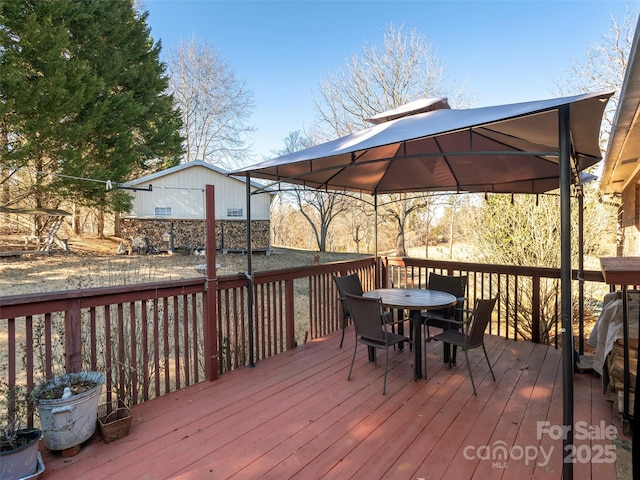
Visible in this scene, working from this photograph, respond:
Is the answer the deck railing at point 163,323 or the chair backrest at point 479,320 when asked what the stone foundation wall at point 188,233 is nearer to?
the deck railing at point 163,323

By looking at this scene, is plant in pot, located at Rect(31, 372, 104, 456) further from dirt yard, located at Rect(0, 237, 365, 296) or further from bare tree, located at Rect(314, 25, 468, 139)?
bare tree, located at Rect(314, 25, 468, 139)

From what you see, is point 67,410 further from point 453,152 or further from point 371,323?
point 453,152

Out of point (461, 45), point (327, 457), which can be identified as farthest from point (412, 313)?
point (461, 45)

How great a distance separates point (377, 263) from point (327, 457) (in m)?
3.74

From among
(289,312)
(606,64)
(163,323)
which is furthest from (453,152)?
(606,64)

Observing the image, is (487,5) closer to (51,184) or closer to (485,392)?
(485,392)

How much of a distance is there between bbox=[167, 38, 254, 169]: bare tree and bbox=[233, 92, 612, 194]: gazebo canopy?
17.7m

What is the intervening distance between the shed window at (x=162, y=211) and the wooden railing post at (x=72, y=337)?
44.8 feet

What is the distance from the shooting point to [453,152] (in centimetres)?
325

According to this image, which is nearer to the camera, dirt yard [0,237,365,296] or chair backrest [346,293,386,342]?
chair backrest [346,293,386,342]

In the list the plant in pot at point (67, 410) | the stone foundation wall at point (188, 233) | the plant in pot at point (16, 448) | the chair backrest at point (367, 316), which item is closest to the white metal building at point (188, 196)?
the stone foundation wall at point (188, 233)

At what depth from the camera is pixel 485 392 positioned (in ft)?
9.72

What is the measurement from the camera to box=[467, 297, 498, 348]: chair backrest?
292cm

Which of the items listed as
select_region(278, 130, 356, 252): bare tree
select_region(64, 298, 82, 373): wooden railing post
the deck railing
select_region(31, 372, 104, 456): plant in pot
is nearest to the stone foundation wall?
select_region(278, 130, 356, 252): bare tree
